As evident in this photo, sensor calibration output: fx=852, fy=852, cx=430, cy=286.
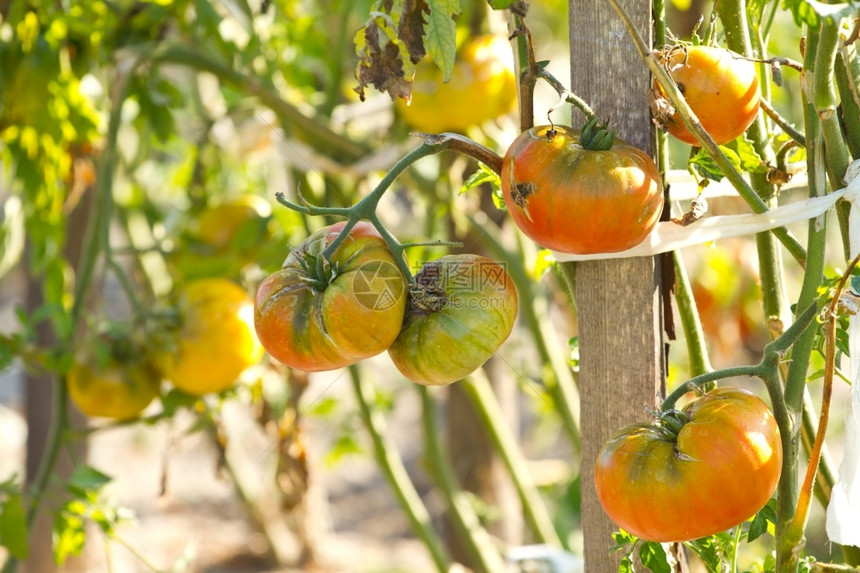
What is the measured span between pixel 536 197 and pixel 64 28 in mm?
1167

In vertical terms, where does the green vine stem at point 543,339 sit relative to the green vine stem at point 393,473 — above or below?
above

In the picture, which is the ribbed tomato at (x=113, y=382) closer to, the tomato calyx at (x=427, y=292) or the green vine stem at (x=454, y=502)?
the green vine stem at (x=454, y=502)

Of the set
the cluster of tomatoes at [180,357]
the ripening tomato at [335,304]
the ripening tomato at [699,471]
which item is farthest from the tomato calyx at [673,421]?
the cluster of tomatoes at [180,357]

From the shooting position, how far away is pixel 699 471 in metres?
0.58

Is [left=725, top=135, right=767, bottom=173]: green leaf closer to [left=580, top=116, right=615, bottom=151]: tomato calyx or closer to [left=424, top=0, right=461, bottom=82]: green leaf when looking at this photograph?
[left=580, top=116, right=615, bottom=151]: tomato calyx

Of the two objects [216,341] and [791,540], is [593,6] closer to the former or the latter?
[791,540]

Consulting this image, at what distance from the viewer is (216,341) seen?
1.20 metres

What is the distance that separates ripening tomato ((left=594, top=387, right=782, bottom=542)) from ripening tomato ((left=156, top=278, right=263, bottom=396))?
73 cm

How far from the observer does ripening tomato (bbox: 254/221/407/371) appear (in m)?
0.62

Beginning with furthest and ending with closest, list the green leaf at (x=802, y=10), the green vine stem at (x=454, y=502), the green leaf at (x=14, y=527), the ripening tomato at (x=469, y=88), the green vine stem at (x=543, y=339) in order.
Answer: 1. the green vine stem at (x=454, y=502)
2. the green vine stem at (x=543, y=339)
3. the ripening tomato at (x=469, y=88)
4. the green leaf at (x=14, y=527)
5. the green leaf at (x=802, y=10)

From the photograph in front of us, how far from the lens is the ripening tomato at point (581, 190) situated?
0.60m

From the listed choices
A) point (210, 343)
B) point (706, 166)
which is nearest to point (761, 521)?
point (706, 166)

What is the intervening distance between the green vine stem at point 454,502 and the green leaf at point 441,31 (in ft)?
3.68

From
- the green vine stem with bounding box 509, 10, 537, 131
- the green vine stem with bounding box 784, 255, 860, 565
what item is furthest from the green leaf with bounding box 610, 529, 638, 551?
the green vine stem with bounding box 509, 10, 537, 131
